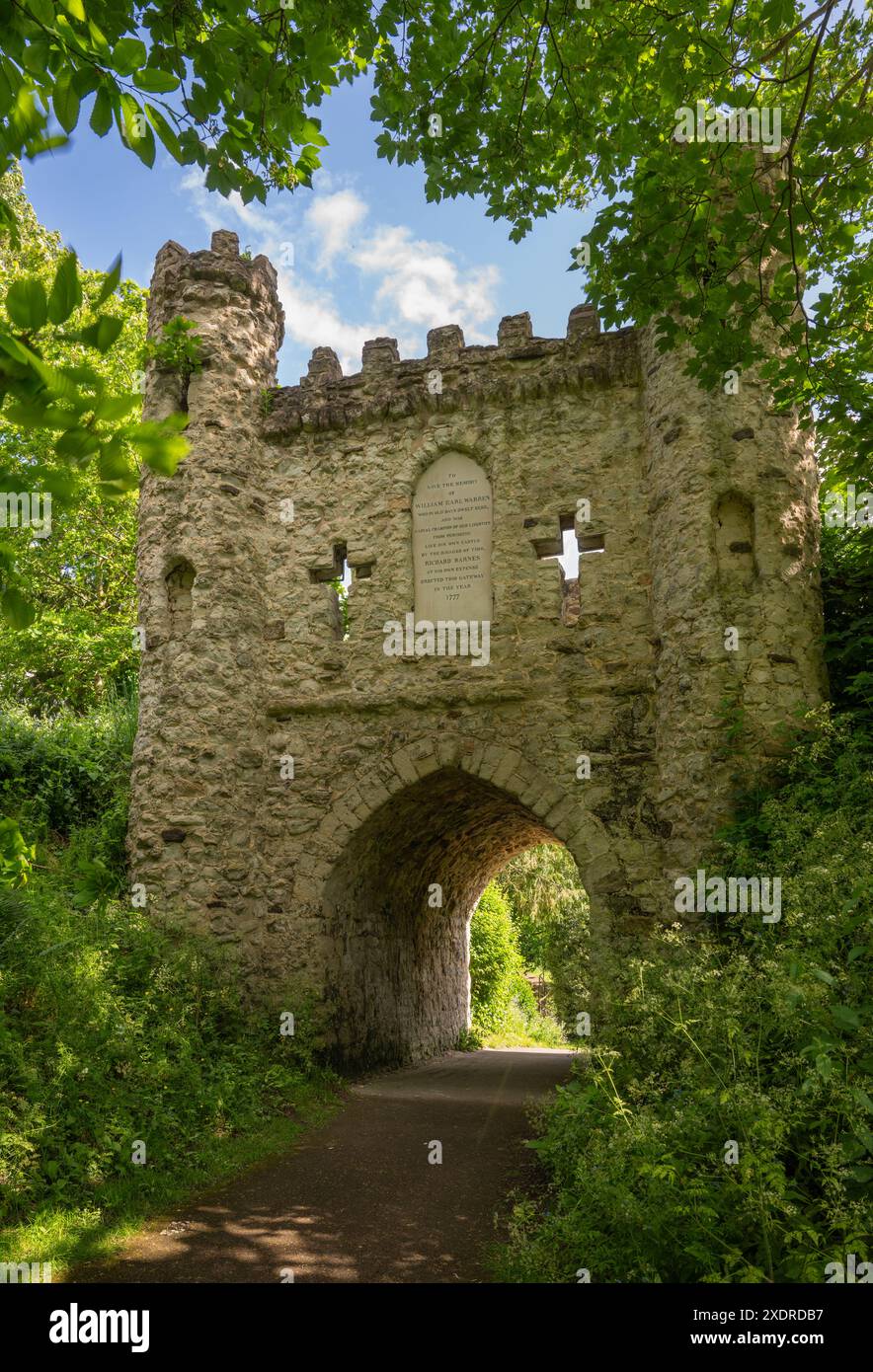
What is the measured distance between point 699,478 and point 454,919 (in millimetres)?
7838

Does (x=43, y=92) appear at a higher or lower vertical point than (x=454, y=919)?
higher

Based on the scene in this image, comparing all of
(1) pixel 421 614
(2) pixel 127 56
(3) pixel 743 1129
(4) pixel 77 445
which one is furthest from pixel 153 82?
(1) pixel 421 614

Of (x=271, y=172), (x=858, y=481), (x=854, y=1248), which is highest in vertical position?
(x=271, y=172)

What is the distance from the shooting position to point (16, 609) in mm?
1516

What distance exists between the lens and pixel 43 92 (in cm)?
201

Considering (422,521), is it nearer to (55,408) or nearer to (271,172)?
(271,172)

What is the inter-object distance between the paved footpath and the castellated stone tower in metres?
1.76

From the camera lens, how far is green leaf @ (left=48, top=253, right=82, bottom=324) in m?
1.21

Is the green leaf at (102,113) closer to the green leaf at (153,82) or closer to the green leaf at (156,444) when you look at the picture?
the green leaf at (153,82)

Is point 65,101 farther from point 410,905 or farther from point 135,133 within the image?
point 410,905

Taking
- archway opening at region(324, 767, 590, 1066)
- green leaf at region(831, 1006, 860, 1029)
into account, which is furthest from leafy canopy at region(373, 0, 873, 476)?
archway opening at region(324, 767, 590, 1066)

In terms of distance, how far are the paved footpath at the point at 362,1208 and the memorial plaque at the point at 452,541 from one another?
445cm

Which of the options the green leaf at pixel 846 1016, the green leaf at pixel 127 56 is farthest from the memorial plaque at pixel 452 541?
the green leaf at pixel 127 56

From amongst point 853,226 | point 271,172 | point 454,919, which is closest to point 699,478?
→ point 853,226
